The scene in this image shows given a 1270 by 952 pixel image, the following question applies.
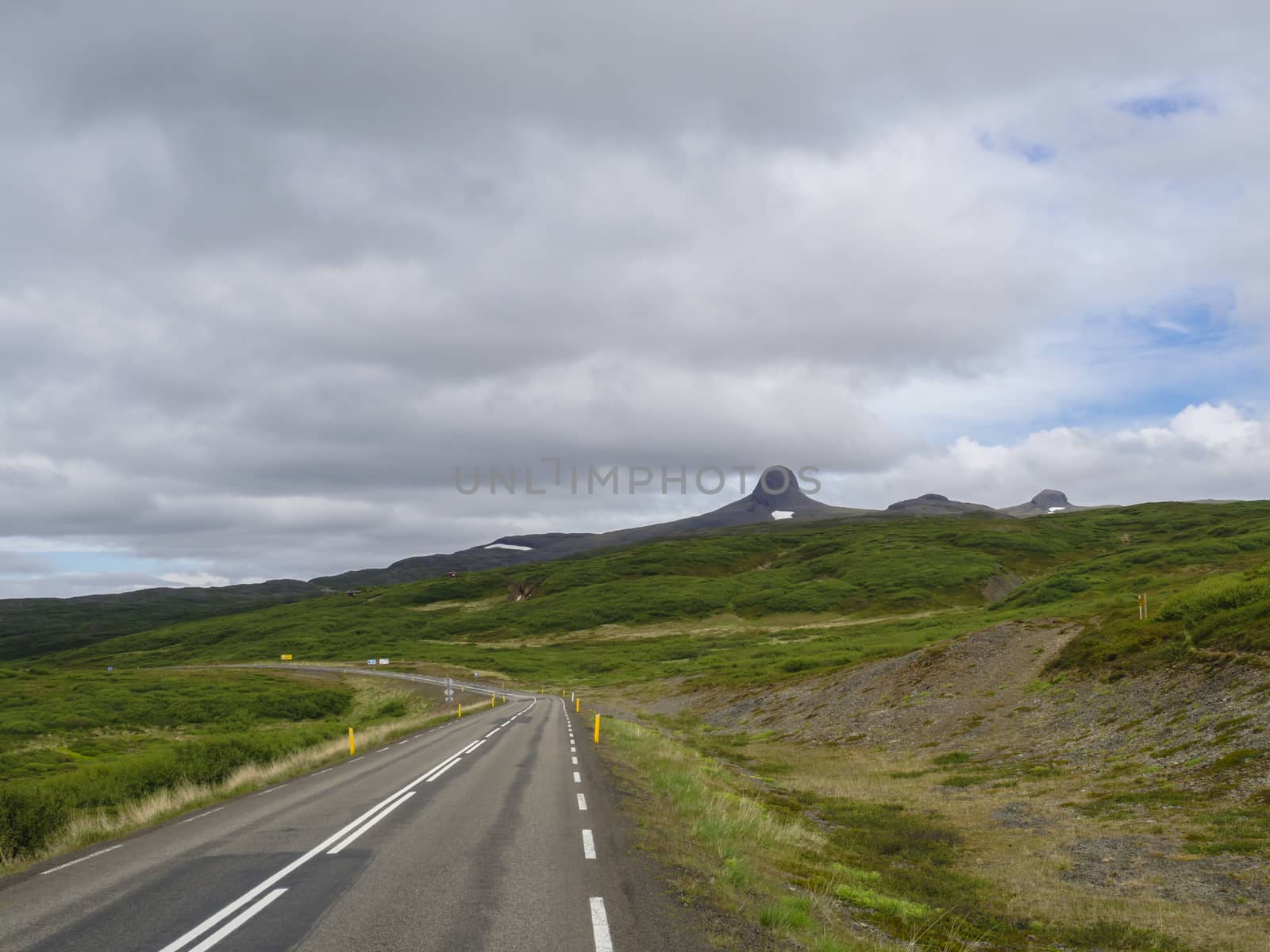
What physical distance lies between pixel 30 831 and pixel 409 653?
5164 inches

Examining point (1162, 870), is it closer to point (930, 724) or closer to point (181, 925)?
point (181, 925)

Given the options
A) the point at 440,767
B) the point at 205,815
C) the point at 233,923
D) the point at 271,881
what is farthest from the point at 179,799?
the point at 233,923

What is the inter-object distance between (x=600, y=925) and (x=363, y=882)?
3.90 m

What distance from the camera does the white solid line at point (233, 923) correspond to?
8.44 meters

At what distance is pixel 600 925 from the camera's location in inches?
355

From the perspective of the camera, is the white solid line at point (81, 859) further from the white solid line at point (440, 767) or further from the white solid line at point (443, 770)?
the white solid line at point (443, 770)

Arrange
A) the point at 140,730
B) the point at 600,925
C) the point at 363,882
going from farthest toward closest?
the point at 140,730 → the point at 363,882 → the point at 600,925

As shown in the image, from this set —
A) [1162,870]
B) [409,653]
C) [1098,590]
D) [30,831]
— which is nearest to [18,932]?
[30,831]

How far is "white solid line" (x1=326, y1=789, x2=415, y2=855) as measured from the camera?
13.1 meters

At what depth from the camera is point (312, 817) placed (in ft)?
53.9

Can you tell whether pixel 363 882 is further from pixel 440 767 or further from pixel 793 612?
pixel 793 612

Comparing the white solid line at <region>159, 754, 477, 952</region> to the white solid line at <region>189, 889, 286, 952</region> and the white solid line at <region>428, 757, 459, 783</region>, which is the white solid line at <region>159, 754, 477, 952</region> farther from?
the white solid line at <region>428, 757, 459, 783</region>

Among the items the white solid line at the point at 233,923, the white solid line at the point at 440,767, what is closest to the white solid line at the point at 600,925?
the white solid line at the point at 233,923

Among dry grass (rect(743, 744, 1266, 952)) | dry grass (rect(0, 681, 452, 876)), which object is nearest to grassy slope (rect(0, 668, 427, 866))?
dry grass (rect(0, 681, 452, 876))
